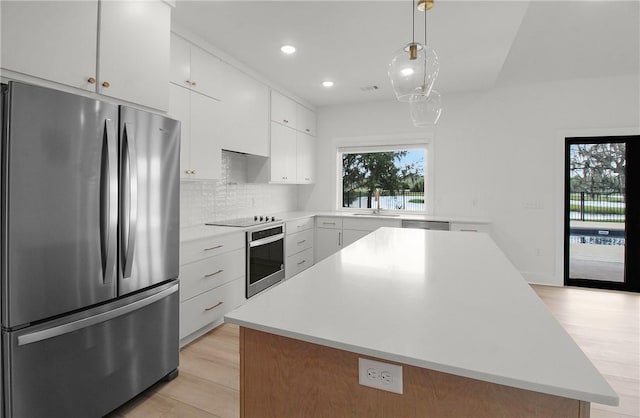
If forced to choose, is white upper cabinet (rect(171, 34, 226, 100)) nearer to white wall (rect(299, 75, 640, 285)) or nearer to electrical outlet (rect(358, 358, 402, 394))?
electrical outlet (rect(358, 358, 402, 394))

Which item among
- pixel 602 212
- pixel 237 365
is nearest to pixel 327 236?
pixel 237 365

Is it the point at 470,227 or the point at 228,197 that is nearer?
the point at 228,197

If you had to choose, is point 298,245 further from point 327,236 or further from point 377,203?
point 377,203

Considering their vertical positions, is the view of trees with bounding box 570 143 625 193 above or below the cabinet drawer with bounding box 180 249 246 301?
above

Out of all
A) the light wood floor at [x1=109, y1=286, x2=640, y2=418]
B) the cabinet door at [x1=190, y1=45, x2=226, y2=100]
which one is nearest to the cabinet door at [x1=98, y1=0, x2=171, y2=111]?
the cabinet door at [x1=190, y1=45, x2=226, y2=100]

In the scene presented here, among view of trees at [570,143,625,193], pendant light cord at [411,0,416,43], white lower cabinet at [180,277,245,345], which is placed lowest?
white lower cabinet at [180,277,245,345]

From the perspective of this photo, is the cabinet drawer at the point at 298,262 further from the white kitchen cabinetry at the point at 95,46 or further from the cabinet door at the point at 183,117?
the white kitchen cabinetry at the point at 95,46

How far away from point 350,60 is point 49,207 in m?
2.90

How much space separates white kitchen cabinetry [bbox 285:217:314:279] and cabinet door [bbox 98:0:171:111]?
7.39 feet

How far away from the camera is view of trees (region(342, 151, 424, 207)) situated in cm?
497

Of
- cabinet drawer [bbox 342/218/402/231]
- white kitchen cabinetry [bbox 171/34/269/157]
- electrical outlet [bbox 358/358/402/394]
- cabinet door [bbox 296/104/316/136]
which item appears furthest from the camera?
cabinet door [bbox 296/104/316/136]

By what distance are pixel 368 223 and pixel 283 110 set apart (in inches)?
73.9

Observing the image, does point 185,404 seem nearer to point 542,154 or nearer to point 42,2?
point 42,2

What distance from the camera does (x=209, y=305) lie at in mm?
2762
